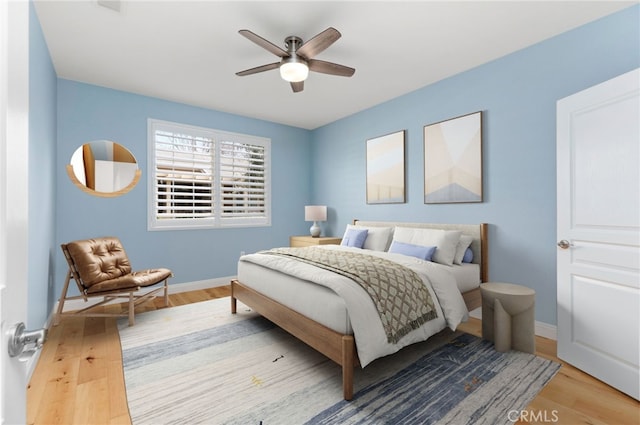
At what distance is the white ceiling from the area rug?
278cm

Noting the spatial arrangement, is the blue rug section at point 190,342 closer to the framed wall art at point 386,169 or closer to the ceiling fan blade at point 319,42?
the framed wall art at point 386,169

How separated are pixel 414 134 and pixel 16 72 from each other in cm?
393

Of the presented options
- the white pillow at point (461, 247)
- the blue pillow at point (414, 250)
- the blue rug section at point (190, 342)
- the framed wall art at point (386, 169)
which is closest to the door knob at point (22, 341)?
the blue rug section at point (190, 342)

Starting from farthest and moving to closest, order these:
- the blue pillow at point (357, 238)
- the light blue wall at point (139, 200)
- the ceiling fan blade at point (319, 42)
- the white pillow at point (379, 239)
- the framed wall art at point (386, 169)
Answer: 1. the framed wall art at point (386, 169)
2. the blue pillow at point (357, 238)
3. the white pillow at point (379, 239)
4. the light blue wall at point (139, 200)
5. the ceiling fan blade at point (319, 42)

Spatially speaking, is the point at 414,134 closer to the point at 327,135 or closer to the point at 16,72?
the point at 327,135

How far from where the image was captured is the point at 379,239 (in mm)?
3926

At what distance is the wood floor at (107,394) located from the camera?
1.71 metres

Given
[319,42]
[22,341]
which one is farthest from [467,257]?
[22,341]

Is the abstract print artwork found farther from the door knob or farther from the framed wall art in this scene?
the door knob

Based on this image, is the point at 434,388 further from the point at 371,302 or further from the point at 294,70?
the point at 294,70

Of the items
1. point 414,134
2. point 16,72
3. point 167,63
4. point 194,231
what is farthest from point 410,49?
point 194,231

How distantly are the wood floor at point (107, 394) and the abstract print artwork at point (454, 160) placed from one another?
1.69 metres

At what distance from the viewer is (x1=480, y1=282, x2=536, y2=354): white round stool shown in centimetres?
238

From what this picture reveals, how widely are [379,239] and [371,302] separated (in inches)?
77.3
